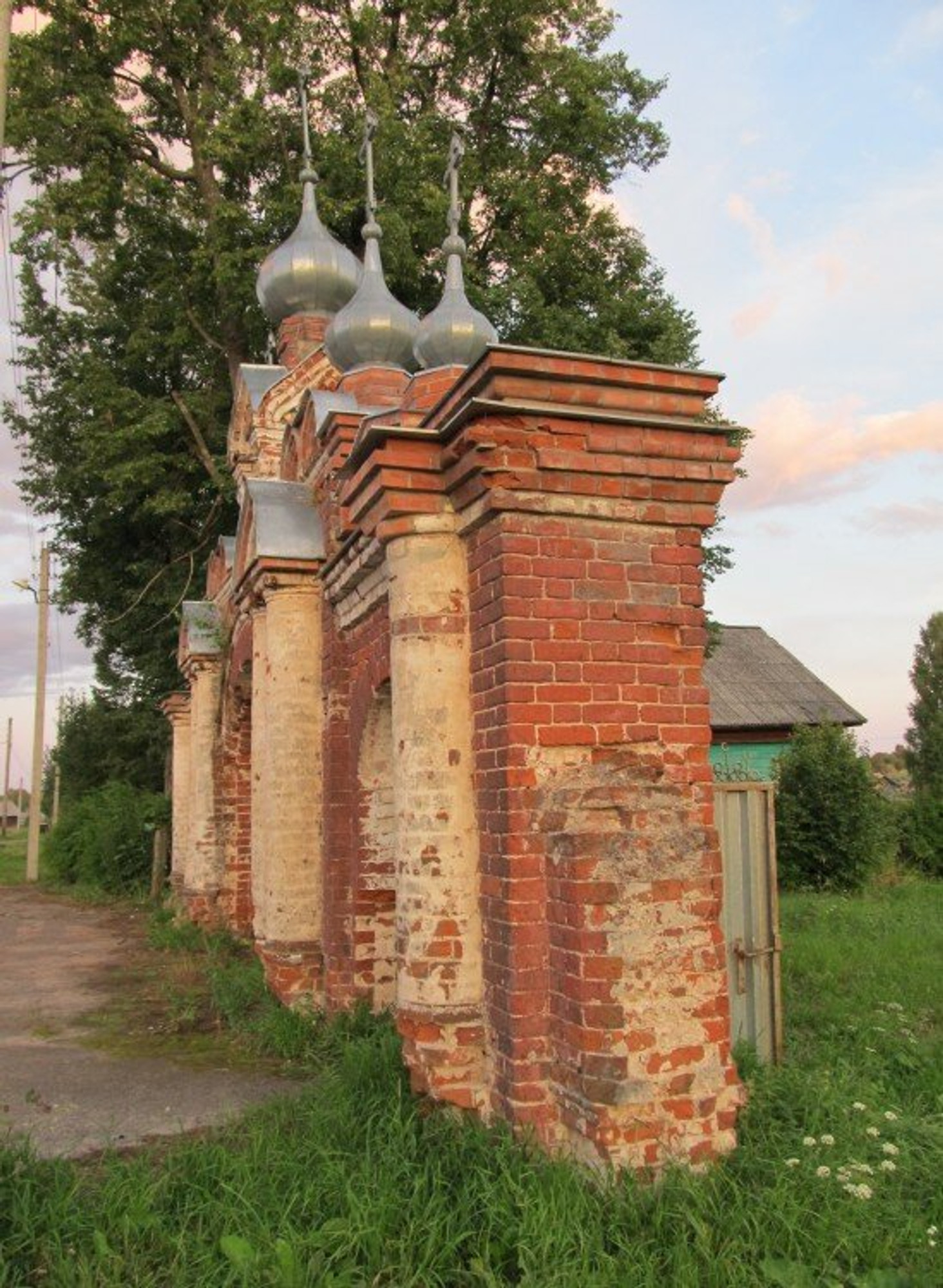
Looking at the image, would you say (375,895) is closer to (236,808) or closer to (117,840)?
(236,808)

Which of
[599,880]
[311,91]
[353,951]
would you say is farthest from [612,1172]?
[311,91]

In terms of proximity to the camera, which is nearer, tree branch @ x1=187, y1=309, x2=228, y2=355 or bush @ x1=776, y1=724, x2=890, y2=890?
bush @ x1=776, y1=724, x2=890, y2=890

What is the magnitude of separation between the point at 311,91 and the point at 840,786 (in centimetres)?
1285

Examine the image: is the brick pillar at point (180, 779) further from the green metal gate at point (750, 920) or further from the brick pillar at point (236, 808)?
the green metal gate at point (750, 920)

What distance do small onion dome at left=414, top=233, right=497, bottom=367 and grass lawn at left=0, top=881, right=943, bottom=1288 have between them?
202 inches

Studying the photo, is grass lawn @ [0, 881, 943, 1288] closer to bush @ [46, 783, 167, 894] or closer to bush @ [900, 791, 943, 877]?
bush @ [46, 783, 167, 894]

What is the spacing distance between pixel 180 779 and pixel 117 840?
206 inches

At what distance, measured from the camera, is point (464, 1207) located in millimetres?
3322

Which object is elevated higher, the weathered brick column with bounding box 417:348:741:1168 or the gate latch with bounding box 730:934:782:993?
the weathered brick column with bounding box 417:348:741:1168

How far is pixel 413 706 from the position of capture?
14.3 ft

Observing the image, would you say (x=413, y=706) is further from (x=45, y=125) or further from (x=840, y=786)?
(x=45, y=125)

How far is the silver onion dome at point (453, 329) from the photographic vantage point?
7.65 meters

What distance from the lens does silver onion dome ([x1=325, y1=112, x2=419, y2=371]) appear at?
7.84m

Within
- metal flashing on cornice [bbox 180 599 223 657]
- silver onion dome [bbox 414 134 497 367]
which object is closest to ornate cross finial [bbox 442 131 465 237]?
silver onion dome [bbox 414 134 497 367]
